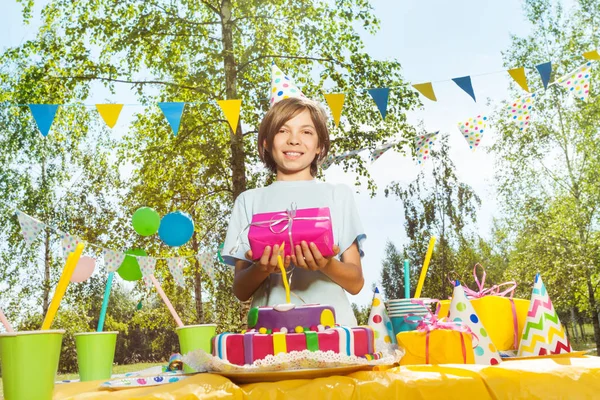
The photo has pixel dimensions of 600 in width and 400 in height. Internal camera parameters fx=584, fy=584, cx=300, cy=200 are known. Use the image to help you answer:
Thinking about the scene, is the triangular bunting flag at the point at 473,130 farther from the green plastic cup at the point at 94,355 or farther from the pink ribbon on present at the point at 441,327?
the green plastic cup at the point at 94,355

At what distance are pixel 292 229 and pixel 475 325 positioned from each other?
1.60 feet

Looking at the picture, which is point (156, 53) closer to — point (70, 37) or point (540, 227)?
point (70, 37)

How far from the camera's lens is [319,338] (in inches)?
40.5

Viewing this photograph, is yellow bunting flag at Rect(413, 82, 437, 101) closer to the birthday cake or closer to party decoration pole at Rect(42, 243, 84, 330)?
the birthday cake

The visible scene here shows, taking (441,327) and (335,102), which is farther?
(335,102)

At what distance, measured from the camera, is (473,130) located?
20.7ft

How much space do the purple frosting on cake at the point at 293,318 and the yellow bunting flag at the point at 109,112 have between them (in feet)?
12.4

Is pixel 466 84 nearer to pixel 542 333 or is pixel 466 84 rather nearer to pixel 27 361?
pixel 542 333

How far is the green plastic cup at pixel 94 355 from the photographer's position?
1385 mm

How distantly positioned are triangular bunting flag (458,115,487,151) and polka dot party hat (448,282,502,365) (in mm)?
5121

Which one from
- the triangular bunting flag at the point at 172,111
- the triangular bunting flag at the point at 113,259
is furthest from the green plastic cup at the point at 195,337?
the triangular bunting flag at the point at 113,259

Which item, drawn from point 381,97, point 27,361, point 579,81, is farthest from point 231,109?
point 579,81

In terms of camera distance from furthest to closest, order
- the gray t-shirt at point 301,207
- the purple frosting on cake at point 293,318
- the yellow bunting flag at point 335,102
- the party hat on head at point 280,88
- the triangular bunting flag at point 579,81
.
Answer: the triangular bunting flag at point 579,81, the yellow bunting flag at point 335,102, the party hat on head at point 280,88, the gray t-shirt at point 301,207, the purple frosting on cake at point 293,318

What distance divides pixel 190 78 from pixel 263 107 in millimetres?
1416
